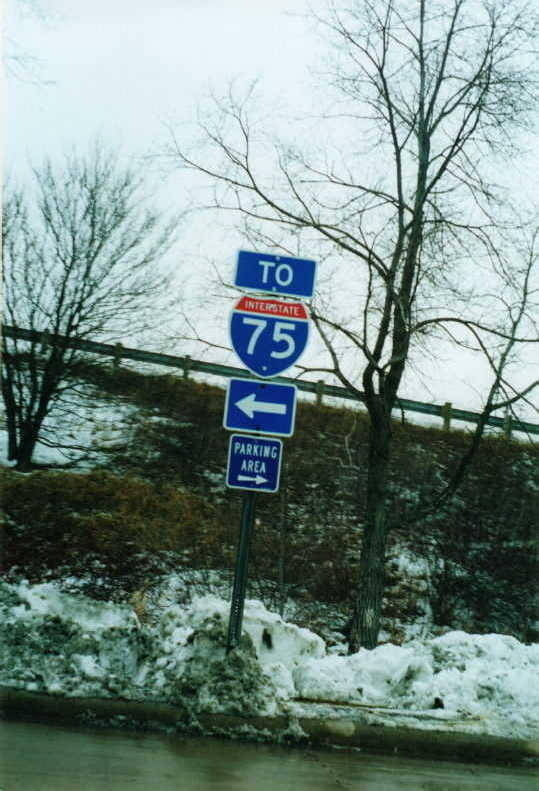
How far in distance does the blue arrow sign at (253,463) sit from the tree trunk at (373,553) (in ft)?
18.4

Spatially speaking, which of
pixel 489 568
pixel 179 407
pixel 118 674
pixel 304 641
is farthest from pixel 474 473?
pixel 118 674

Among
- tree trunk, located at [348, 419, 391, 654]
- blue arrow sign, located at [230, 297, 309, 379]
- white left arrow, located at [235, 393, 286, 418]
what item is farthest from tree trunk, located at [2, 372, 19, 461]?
white left arrow, located at [235, 393, 286, 418]

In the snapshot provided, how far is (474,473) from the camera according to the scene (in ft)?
85.4

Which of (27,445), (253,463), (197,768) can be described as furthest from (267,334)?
(27,445)

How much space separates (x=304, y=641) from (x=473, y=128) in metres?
8.25

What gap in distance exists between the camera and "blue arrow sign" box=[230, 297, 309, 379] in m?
7.40

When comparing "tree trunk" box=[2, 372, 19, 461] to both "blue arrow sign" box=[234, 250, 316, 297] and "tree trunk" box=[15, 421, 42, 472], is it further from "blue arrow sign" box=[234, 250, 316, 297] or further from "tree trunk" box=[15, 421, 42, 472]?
"blue arrow sign" box=[234, 250, 316, 297]

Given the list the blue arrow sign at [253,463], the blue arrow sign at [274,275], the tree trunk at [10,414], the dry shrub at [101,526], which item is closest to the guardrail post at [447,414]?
the dry shrub at [101,526]

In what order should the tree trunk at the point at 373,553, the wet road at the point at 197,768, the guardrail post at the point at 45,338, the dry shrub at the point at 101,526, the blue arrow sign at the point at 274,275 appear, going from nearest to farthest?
the wet road at the point at 197,768, the blue arrow sign at the point at 274,275, the tree trunk at the point at 373,553, the dry shrub at the point at 101,526, the guardrail post at the point at 45,338

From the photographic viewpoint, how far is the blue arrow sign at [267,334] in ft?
24.3

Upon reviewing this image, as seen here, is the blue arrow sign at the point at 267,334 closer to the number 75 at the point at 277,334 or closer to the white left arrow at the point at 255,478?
the number 75 at the point at 277,334

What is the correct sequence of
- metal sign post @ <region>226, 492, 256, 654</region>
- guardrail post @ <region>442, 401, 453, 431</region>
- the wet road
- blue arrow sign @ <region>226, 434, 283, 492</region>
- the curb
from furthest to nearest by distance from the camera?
guardrail post @ <region>442, 401, 453, 431</region> → blue arrow sign @ <region>226, 434, 283, 492</region> → metal sign post @ <region>226, 492, 256, 654</region> → the curb → the wet road

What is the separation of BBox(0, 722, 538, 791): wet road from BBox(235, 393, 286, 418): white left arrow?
259 centimetres

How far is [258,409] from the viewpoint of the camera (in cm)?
734
